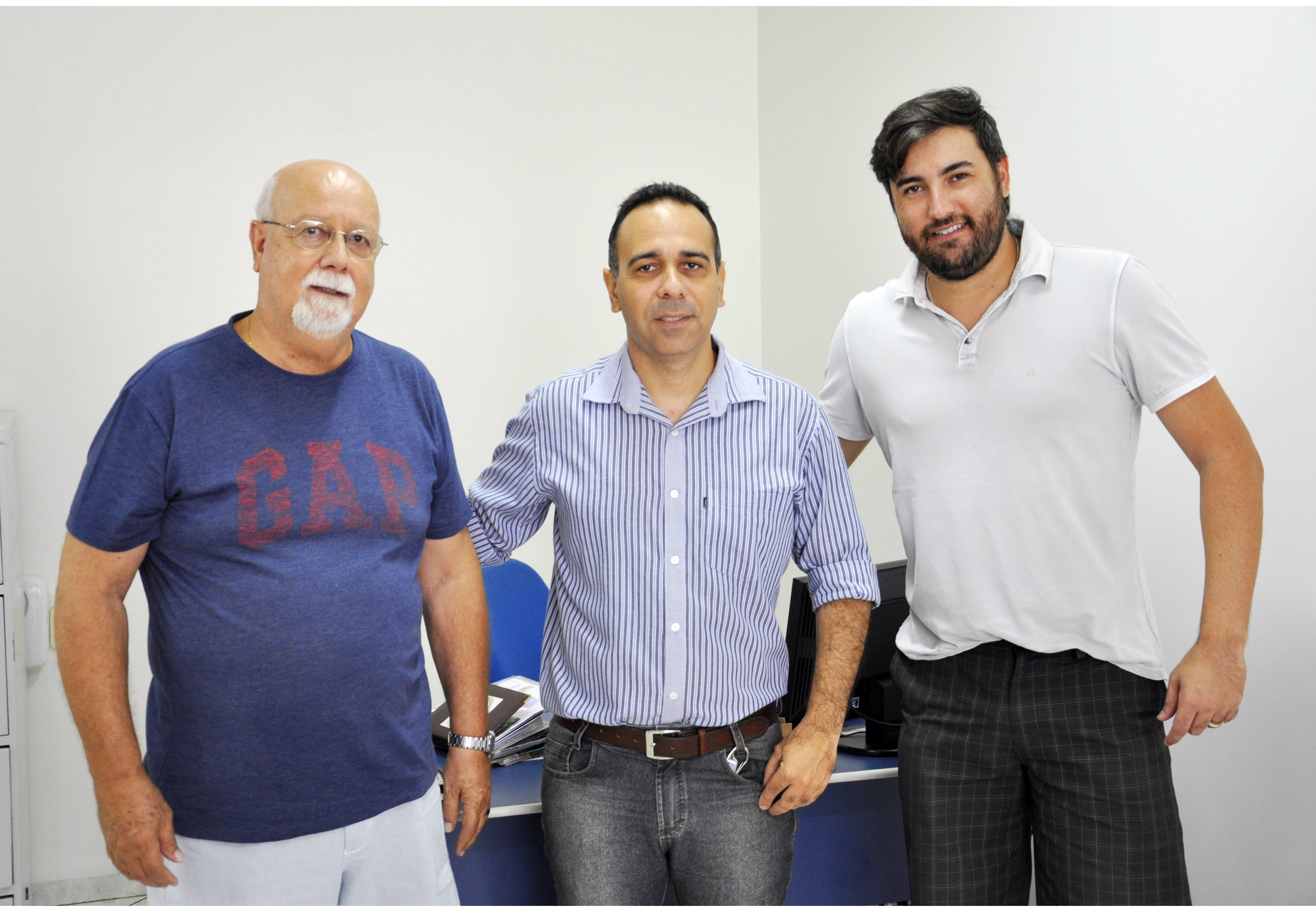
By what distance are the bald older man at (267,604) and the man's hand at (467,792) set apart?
0.32 feet

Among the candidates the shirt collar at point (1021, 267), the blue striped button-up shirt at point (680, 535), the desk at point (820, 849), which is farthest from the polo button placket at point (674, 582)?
the shirt collar at point (1021, 267)

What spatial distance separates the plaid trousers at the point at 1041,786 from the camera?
1648 mm

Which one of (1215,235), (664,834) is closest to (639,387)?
(664,834)

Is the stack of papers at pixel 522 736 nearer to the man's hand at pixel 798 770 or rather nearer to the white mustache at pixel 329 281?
the man's hand at pixel 798 770

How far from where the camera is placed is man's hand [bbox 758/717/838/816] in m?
1.62

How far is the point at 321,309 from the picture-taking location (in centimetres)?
154

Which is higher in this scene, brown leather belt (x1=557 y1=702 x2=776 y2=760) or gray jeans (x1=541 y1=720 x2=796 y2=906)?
brown leather belt (x1=557 y1=702 x2=776 y2=760)

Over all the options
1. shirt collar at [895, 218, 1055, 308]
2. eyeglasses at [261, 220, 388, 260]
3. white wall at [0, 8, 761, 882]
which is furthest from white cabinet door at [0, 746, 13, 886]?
shirt collar at [895, 218, 1055, 308]

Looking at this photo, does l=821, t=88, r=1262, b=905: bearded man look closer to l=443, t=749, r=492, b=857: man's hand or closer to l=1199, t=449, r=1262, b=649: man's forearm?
l=1199, t=449, r=1262, b=649: man's forearm

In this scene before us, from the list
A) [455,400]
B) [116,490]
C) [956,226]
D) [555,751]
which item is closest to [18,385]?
[455,400]

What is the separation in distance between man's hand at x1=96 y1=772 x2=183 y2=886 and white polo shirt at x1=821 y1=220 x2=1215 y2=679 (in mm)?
1276

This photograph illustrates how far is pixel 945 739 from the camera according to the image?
173cm

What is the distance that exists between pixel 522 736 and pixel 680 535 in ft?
2.31

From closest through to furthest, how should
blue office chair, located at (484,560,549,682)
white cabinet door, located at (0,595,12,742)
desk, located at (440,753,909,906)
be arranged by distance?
desk, located at (440,753,909,906), blue office chair, located at (484,560,549,682), white cabinet door, located at (0,595,12,742)
